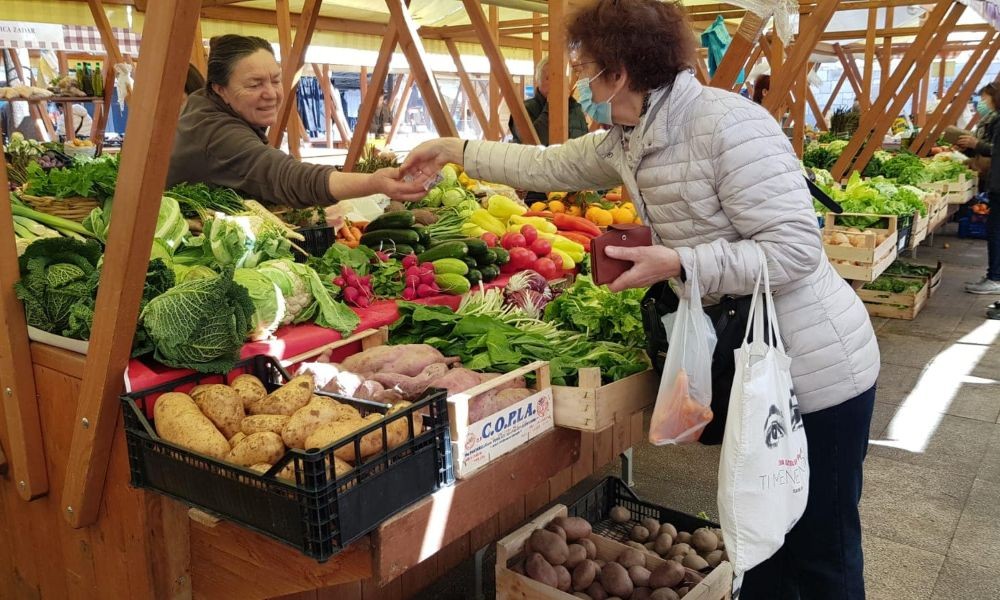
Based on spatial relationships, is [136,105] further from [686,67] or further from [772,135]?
[772,135]

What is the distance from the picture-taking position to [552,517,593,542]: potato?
2770mm

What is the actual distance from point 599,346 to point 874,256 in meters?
3.71

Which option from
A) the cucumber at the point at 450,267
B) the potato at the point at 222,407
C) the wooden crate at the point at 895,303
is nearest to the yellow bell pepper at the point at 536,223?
the cucumber at the point at 450,267

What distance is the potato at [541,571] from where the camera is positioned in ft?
8.26

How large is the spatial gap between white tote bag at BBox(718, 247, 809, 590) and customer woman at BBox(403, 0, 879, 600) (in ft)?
0.36

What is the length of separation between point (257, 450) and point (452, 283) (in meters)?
1.60

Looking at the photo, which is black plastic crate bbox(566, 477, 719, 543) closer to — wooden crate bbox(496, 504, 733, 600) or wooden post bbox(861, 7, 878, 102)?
wooden crate bbox(496, 504, 733, 600)

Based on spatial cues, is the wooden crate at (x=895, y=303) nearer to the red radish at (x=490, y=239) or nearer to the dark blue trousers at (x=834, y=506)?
the red radish at (x=490, y=239)

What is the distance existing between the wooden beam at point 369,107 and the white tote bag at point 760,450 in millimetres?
4131

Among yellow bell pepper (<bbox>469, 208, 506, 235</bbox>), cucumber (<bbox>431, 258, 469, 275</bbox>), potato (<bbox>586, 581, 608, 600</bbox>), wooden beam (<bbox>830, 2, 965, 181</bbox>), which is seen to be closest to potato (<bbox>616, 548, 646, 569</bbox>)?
potato (<bbox>586, 581, 608, 600</bbox>)

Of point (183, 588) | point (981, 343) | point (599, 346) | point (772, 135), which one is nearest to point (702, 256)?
point (772, 135)

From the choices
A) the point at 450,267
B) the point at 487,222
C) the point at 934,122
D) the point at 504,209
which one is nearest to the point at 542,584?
the point at 450,267

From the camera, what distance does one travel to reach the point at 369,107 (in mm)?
5832

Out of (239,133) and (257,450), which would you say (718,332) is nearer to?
(257,450)
